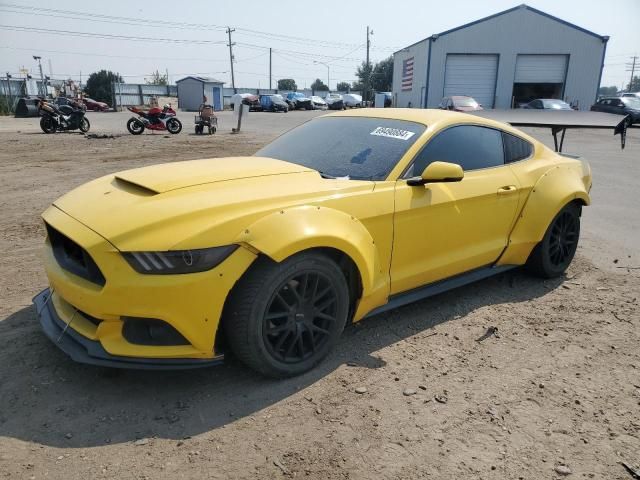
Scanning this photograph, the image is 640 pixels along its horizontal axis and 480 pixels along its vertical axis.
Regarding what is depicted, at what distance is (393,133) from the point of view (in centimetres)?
353

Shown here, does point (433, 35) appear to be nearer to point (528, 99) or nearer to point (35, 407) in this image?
point (528, 99)

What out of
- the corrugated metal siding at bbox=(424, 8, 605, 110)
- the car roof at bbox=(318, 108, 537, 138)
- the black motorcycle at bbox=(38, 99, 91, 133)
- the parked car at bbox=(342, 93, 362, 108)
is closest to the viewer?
the car roof at bbox=(318, 108, 537, 138)

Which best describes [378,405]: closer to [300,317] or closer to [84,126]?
[300,317]

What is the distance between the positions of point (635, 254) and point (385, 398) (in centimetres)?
400

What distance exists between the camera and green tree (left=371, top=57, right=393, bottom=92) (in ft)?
293

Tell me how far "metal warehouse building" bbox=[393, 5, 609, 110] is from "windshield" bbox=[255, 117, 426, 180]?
31.4m

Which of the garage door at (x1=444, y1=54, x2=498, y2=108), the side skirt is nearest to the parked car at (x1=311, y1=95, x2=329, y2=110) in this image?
the garage door at (x1=444, y1=54, x2=498, y2=108)

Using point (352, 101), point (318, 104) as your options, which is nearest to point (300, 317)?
point (318, 104)

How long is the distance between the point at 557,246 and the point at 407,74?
38180 millimetres

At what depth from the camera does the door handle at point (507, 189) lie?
3789 mm

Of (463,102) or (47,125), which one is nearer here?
(47,125)

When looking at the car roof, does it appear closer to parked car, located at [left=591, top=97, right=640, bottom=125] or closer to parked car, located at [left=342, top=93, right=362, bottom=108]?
parked car, located at [left=591, top=97, right=640, bottom=125]

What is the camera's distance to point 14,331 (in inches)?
129

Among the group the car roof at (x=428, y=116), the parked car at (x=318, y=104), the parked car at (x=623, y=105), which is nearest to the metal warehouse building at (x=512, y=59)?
the parked car at (x=623, y=105)
